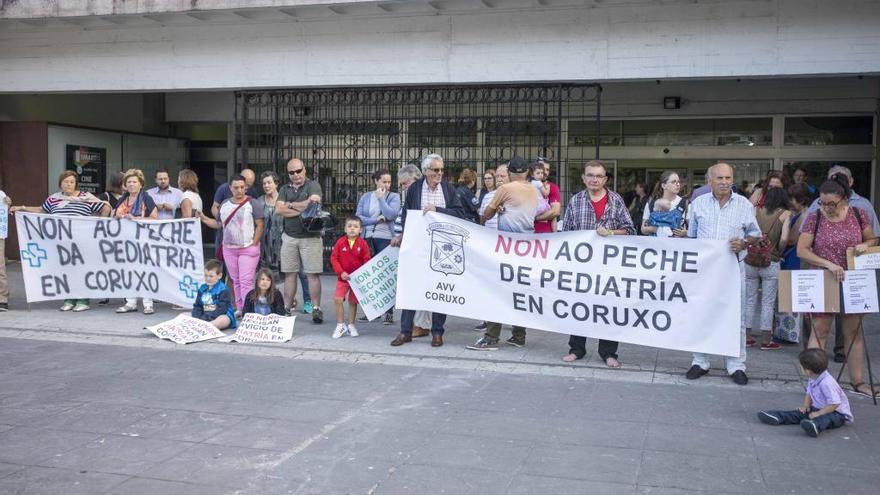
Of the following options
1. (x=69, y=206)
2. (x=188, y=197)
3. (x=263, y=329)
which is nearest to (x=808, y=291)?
(x=263, y=329)

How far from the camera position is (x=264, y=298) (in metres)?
9.35

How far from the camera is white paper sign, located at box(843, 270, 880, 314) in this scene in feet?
22.4

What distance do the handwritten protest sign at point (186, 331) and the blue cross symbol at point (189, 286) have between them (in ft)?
4.04

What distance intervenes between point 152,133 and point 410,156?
25.6 ft

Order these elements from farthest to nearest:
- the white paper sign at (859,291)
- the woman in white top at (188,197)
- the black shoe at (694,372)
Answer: the woman in white top at (188,197) → the black shoe at (694,372) → the white paper sign at (859,291)

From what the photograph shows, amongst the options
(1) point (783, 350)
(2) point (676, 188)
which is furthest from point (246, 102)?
(1) point (783, 350)

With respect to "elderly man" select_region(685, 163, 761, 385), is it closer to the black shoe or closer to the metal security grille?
the black shoe

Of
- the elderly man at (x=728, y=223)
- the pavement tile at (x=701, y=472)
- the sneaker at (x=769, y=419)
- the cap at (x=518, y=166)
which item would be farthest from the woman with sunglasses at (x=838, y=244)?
the cap at (x=518, y=166)

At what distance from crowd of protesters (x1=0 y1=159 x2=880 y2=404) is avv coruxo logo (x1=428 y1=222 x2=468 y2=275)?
24cm

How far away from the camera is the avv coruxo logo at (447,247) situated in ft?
28.1

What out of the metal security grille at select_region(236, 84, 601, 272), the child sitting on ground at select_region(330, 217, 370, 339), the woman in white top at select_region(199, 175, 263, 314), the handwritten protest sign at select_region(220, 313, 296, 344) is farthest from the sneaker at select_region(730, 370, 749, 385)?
the metal security grille at select_region(236, 84, 601, 272)

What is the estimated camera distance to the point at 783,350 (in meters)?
8.89

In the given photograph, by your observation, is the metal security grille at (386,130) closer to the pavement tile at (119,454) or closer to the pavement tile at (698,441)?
the pavement tile at (698,441)

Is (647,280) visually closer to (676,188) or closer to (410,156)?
(676,188)
